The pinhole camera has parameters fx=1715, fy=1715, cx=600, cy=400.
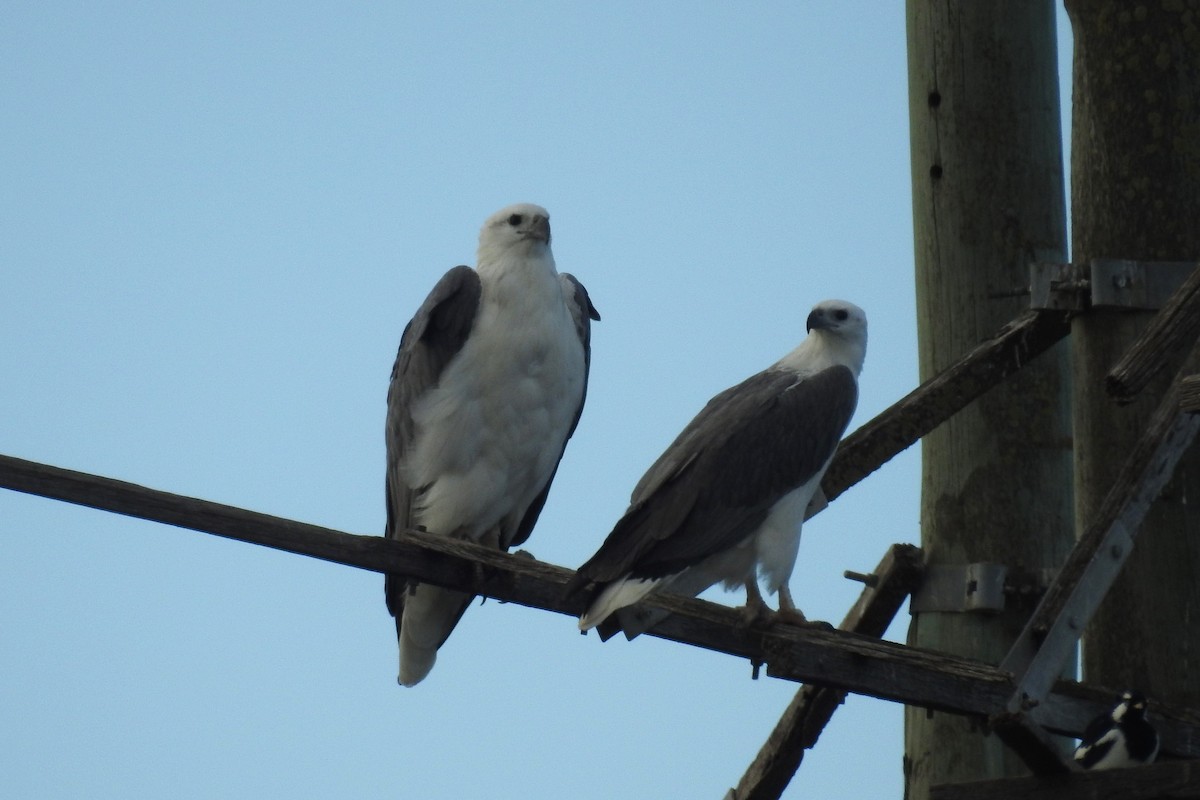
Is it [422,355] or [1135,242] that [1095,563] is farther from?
[422,355]

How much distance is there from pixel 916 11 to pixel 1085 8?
1443 mm

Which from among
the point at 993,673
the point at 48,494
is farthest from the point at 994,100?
the point at 48,494

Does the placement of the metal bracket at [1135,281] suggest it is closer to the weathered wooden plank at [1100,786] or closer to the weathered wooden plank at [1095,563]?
the weathered wooden plank at [1095,563]

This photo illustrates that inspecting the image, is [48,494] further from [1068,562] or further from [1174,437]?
[1174,437]

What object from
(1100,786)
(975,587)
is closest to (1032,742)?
(1100,786)

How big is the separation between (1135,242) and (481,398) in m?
A: 3.01

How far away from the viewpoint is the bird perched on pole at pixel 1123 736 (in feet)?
18.2

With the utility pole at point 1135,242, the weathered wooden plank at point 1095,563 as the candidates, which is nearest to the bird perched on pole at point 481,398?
the utility pole at point 1135,242

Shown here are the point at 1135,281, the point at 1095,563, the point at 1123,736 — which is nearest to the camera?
the point at 1095,563

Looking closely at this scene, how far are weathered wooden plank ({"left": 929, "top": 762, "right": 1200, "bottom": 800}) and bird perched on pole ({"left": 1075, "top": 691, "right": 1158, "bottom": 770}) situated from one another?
2.23 ft

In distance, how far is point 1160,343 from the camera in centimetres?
529

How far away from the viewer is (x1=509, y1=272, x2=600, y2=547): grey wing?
27.7ft

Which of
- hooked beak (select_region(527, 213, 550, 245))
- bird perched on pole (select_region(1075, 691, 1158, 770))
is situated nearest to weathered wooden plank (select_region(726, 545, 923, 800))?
bird perched on pole (select_region(1075, 691, 1158, 770))

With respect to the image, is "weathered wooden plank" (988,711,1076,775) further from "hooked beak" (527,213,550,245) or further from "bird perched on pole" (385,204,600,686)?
"hooked beak" (527,213,550,245)
